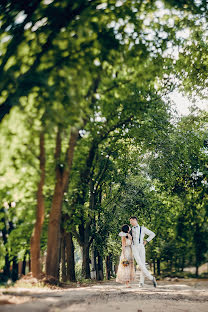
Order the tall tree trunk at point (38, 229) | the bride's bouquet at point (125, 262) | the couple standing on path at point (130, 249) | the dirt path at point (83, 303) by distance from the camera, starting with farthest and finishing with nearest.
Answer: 1. the bride's bouquet at point (125, 262)
2. the couple standing on path at point (130, 249)
3. the tall tree trunk at point (38, 229)
4. the dirt path at point (83, 303)

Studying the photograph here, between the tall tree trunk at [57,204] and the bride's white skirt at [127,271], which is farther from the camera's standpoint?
the bride's white skirt at [127,271]

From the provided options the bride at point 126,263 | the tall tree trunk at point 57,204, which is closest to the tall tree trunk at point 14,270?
the tall tree trunk at point 57,204

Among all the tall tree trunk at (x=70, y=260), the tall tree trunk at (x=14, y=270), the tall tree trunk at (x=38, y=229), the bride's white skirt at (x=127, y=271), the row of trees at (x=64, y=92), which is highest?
the row of trees at (x=64, y=92)

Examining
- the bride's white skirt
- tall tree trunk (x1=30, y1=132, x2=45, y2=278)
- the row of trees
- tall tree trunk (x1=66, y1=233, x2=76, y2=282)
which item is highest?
the row of trees

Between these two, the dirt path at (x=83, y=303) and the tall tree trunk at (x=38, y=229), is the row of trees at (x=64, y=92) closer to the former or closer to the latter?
the tall tree trunk at (x=38, y=229)

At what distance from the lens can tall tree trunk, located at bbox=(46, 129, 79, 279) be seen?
27.5ft

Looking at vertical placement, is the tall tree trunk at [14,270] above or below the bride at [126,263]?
above

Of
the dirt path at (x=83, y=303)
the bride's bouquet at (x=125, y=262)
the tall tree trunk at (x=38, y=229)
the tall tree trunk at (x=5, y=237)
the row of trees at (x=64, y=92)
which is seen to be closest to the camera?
the dirt path at (x=83, y=303)

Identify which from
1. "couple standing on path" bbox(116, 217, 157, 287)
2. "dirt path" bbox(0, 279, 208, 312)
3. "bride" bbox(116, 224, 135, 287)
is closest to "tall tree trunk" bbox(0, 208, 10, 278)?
"dirt path" bbox(0, 279, 208, 312)

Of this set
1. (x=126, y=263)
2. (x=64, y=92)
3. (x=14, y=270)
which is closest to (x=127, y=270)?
(x=126, y=263)

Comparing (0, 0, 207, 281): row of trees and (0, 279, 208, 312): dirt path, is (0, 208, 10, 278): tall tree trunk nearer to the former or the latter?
(0, 0, 207, 281): row of trees

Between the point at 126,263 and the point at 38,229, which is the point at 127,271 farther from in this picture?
the point at 38,229

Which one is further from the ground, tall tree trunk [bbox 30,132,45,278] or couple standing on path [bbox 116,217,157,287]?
tall tree trunk [bbox 30,132,45,278]

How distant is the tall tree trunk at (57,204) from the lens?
8.37 meters
